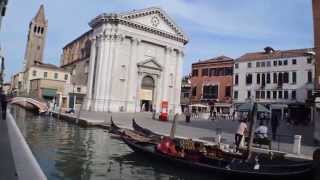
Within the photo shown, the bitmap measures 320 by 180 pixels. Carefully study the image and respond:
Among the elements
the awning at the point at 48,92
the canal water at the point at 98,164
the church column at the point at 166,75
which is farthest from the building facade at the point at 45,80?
the canal water at the point at 98,164

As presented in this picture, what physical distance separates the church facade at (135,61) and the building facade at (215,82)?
4573 millimetres

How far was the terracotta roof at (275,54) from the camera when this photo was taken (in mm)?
51781

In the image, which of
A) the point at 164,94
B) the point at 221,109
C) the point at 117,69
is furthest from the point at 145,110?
the point at 221,109

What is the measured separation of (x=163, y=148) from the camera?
561 inches

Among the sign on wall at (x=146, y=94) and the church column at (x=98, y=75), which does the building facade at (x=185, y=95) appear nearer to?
the sign on wall at (x=146, y=94)

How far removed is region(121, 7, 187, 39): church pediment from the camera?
53.9 meters

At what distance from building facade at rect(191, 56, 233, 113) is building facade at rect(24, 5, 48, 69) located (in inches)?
1849

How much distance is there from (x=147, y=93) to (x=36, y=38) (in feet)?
169

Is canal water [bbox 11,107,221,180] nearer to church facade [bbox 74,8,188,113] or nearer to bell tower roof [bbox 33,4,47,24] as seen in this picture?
church facade [bbox 74,8,188,113]

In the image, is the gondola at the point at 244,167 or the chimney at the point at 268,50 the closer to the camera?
the gondola at the point at 244,167

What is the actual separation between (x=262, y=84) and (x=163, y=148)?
43543mm

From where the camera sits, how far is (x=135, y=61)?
54.2m

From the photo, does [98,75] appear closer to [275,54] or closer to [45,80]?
[45,80]

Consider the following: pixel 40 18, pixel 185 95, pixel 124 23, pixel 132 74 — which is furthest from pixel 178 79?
pixel 40 18
